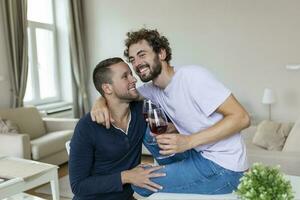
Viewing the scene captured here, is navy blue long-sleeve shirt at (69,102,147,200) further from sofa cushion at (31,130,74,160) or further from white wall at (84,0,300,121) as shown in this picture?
white wall at (84,0,300,121)

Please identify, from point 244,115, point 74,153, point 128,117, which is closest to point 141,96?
point 128,117

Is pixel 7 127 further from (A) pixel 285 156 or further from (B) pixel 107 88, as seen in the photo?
(A) pixel 285 156

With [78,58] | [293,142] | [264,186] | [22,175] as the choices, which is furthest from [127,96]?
[78,58]

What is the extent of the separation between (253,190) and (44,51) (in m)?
5.13

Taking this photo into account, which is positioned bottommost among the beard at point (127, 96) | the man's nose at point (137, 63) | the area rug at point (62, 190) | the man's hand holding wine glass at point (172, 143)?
the area rug at point (62, 190)

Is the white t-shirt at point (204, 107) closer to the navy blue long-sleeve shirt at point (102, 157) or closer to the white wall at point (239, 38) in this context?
the navy blue long-sleeve shirt at point (102, 157)

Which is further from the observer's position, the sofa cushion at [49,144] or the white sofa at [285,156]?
the sofa cushion at [49,144]

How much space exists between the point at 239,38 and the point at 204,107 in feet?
12.3

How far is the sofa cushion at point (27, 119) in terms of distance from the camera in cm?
441

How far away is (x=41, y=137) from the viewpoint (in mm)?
4477

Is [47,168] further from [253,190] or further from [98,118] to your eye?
[253,190]

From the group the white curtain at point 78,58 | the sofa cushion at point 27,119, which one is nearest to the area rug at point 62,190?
the sofa cushion at point 27,119

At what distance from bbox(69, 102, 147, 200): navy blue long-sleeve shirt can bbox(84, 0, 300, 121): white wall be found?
3.44 meters

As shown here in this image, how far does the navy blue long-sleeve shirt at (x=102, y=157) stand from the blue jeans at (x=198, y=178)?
0.83ft
